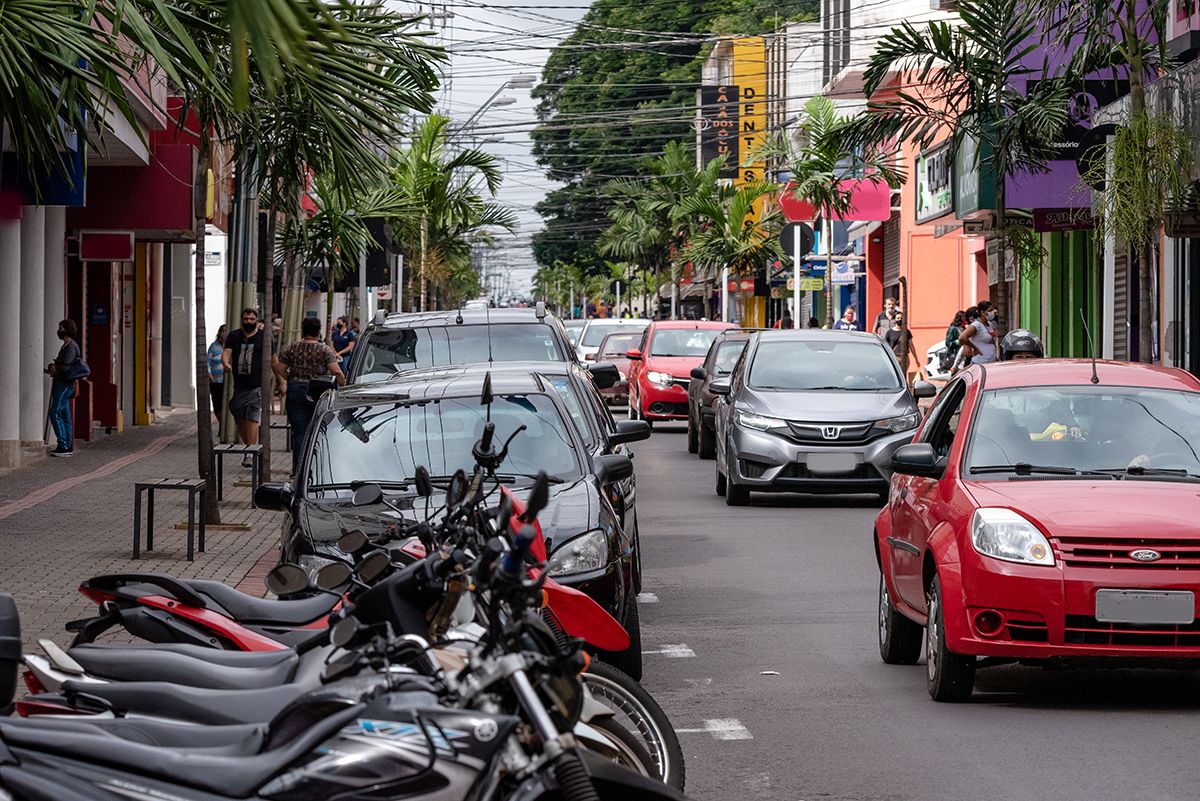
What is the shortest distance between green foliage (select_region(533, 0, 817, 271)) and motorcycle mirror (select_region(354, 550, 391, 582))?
87795 mm

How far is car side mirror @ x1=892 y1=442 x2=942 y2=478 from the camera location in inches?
370

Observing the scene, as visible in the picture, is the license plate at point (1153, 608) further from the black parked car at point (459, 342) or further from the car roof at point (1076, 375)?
the black parked car at point (459, 342)

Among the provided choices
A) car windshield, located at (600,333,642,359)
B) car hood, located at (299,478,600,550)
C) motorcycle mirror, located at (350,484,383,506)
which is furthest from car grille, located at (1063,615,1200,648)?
car windshield, located at (600,333,642,359)

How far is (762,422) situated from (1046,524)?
1056cm

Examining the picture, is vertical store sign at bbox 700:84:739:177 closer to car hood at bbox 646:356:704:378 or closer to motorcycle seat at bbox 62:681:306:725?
car hood at bbox 646:356:704:378

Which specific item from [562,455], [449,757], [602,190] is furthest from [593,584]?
[602,190]

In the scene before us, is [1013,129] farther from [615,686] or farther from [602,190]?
[602,190]

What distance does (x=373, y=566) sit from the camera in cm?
543

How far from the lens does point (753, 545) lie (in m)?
16.0

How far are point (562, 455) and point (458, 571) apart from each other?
17.7 feet

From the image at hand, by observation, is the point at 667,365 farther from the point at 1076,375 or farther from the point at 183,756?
the point at 183,756

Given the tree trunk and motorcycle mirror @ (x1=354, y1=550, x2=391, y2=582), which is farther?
the tree trunk

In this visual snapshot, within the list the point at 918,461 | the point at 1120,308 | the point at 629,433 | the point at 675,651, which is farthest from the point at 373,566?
the point at 1120,308

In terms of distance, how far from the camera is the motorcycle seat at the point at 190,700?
15.9ft
